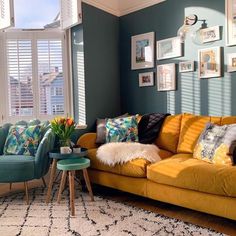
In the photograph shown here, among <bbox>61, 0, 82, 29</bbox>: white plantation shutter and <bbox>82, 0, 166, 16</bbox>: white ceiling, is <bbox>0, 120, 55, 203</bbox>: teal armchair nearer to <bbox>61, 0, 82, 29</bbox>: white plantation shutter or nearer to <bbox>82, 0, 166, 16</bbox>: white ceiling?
<bbox>61, 0, 82, 29</bbox>: white plantation shutter

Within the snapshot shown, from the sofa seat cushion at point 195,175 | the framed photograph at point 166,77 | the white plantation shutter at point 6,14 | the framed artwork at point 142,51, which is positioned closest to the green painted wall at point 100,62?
the framed artwork at point 142,51

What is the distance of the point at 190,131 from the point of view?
3.12 metres

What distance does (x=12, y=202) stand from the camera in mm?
2982

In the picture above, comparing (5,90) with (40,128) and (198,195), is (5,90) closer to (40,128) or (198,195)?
(40,128)

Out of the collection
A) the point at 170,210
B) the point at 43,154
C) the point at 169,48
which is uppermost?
the point at 169,48

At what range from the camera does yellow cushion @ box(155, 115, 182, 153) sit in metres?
3.25

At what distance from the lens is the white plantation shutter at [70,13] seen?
3.59m

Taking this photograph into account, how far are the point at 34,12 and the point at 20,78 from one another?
906mm

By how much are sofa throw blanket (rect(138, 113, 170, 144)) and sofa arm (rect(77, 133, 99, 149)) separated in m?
0.57

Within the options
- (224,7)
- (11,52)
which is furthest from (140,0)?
(11,52)

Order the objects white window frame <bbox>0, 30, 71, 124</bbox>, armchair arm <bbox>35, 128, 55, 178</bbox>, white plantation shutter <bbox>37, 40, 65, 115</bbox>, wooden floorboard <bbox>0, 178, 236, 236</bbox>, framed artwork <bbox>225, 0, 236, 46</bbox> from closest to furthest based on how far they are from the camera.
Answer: wooden floorboard <bbox>0, 178, 236, 236</bbox>
armchair arm <bbox>35, 128, 55, 178</bbox>
framed artwork <bbox>225, 0, 236, 46</bbox>
white window frame <bbox>0, 30, 71, 124</bbox>
white plantation shutter <bbox>37, 40, 65, 115</bbox>

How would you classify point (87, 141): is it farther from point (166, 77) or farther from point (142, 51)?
point (142, 51)

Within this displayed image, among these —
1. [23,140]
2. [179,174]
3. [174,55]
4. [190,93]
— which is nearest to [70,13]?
[174,55]

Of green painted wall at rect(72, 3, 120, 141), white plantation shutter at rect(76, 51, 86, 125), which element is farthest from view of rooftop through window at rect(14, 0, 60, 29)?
white plantation shutter at rect(76, 51, 86, 125)
